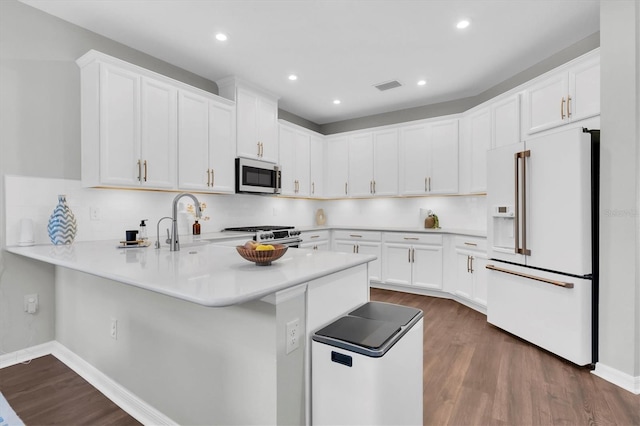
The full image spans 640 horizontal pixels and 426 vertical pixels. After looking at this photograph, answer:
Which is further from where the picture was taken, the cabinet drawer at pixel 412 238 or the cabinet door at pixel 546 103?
the cabinet drawer at pixel 412 238

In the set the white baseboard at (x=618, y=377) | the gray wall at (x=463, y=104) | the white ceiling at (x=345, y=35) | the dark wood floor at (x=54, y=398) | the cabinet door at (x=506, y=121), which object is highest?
the white ceiling at (x=345, y=35)

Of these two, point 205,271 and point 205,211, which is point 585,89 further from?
point 205,211

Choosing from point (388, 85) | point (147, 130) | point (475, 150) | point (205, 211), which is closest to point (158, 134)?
point (147, 130)

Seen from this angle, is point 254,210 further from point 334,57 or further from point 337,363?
point 337,363

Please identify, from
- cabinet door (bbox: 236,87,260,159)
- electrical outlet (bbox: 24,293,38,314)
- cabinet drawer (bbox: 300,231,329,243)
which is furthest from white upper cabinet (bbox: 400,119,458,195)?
electrical outlet (bbox: 24,293,38,314)

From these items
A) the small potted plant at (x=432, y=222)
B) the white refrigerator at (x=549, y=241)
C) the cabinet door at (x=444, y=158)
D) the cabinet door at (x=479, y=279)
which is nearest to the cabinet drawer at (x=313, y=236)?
the small potted plant at (x=432, y=222)

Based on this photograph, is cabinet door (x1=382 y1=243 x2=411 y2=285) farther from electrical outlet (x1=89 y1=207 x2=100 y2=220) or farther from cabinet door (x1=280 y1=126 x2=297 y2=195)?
electrical outlet (x1=89 y1=207 x2=100 y2=220)

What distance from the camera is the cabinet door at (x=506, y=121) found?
355 centimetres

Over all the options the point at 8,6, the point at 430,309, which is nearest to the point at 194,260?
the point at 8,6

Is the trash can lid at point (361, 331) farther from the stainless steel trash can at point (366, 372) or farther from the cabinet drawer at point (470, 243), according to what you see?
the cabinet drawer at point (470, 243)

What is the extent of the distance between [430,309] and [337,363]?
294cm

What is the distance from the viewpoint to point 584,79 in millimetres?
2844

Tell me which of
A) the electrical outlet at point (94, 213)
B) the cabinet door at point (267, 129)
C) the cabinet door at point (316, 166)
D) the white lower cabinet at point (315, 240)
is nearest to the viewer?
the electrical outlet at point (94, 213)

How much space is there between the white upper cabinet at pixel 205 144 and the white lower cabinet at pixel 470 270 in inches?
120
